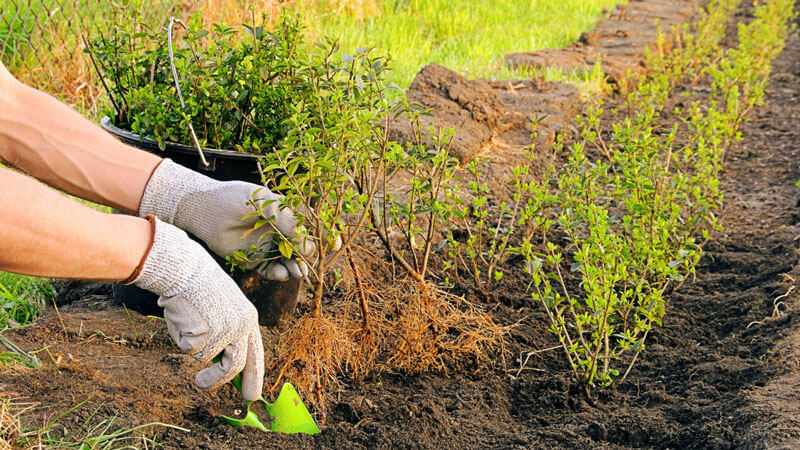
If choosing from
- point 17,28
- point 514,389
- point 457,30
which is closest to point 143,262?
point 514,389

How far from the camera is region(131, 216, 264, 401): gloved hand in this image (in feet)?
5.44

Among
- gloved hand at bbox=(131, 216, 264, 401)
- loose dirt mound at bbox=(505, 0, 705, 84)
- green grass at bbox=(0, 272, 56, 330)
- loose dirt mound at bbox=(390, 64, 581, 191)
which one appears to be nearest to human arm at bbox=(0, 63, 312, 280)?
gloved hand at bbox=(131, 216, 264, 401)

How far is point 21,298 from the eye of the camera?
253 centimetres

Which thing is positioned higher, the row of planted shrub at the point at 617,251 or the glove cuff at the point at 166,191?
the glove cuff at the point at 166,191

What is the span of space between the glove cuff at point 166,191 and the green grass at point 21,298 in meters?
0.68

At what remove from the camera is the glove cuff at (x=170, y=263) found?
164cm

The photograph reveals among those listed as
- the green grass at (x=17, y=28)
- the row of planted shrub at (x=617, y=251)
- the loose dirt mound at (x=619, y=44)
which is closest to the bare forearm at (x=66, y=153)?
the row of planted shrub at (x=617, y=251)

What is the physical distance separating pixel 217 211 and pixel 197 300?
0.34 metres

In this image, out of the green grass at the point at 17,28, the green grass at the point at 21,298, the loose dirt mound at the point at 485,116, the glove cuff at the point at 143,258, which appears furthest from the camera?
the green grass at the point at 17,28

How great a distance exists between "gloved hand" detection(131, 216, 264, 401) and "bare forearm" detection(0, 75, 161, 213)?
407mm

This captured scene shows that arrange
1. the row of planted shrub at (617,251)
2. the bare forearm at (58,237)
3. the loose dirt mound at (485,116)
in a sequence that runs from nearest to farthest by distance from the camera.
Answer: the bare forearm at (58,237) → the row of planted shrub at (617,251) → the loose dirt mound at (485,116)

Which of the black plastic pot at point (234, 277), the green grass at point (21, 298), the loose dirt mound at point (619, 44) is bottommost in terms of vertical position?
the loose dirt mound at point (619, 44)

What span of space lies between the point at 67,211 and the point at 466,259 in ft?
5.85

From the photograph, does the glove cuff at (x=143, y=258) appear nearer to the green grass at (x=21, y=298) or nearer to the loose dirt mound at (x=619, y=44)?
the green grass at (x=21, y=298)
